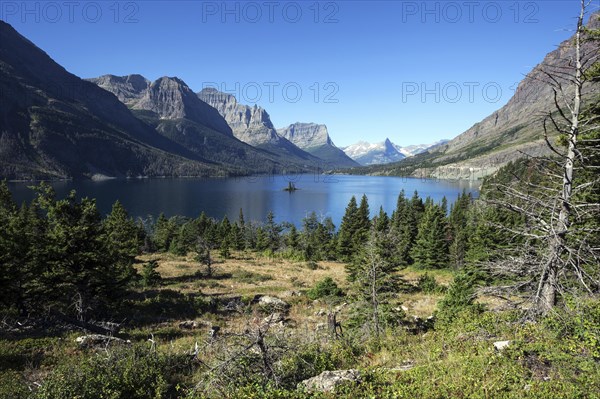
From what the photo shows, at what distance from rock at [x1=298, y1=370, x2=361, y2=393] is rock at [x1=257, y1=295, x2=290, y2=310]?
735 inches

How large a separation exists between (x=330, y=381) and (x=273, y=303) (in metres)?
20.0

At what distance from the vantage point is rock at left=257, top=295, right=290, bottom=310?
85.8ft

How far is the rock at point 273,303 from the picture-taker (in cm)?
2616

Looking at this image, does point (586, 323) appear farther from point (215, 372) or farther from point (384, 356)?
point (215, 372)

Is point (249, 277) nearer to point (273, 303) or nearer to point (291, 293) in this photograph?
point (291, 293)

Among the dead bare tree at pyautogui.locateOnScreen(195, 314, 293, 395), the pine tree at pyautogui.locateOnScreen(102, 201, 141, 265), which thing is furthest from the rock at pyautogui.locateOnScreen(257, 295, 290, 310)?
the dead bare tree at pyautogui.locateOnScreen(195, 314, 293, 395)

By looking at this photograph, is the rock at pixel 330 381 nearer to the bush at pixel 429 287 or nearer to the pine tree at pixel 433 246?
the bush at pixel 429 287

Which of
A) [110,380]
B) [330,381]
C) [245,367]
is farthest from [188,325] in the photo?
[330,381]

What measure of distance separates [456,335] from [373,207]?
14357 centimetres

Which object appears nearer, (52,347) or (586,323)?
(586,323)

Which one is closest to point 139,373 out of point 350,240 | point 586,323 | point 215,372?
point 215,372

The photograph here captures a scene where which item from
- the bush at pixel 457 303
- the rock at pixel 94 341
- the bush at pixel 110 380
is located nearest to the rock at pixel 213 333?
the bush at pixel 110 380

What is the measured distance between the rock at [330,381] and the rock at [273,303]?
1866 cm

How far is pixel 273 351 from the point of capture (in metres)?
8.08
